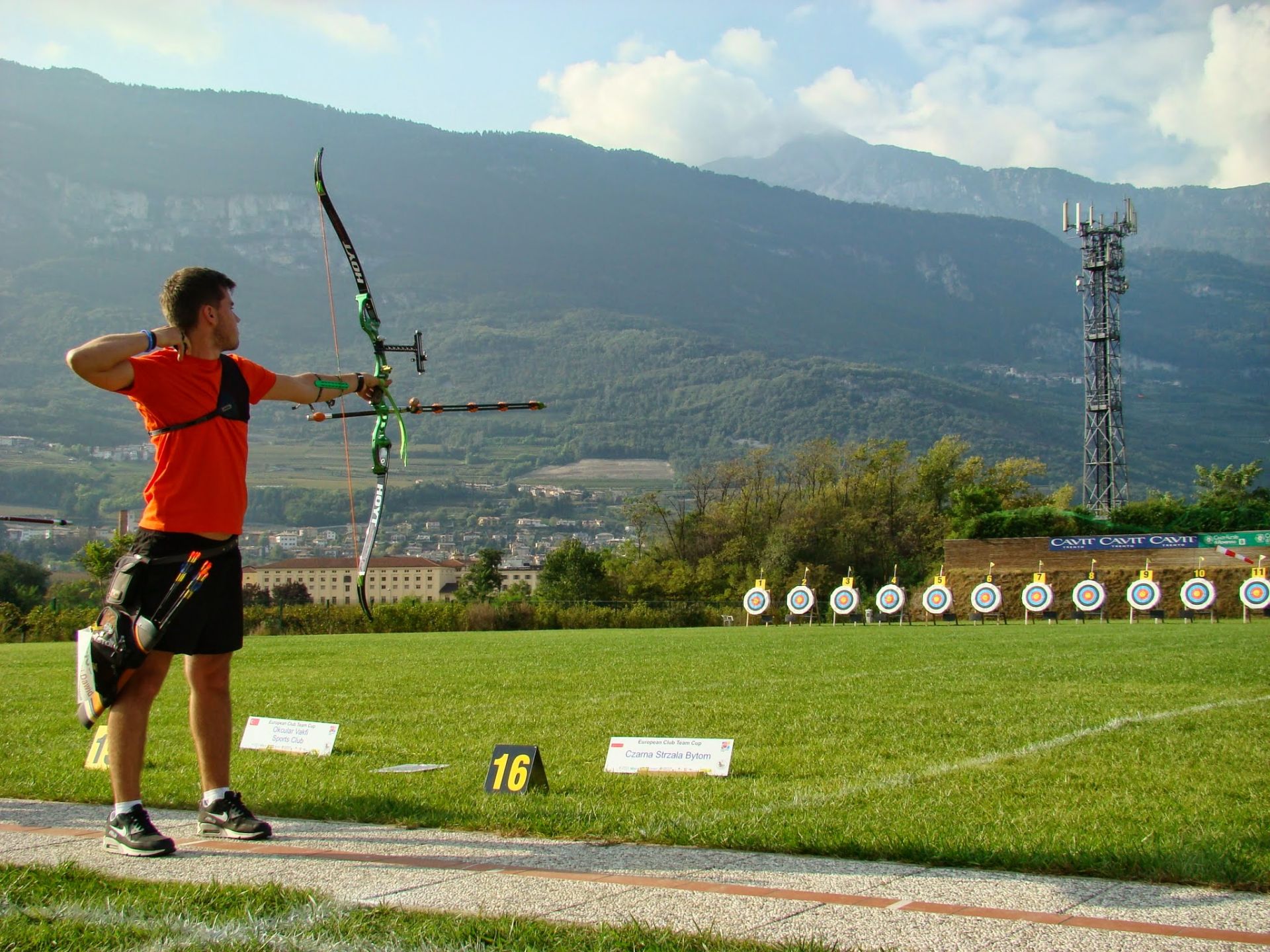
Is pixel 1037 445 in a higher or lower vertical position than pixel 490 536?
higher

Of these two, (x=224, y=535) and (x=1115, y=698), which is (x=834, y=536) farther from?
(x=224, y=535)

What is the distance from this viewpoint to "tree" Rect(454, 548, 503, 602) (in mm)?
70188

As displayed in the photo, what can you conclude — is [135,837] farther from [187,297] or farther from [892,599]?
[892,599]

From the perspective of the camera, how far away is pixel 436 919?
362cm

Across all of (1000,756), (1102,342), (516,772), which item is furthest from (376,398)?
(1102,342)

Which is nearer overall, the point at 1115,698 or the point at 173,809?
the point at 173,809

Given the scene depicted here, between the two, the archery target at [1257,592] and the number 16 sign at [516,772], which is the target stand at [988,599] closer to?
the archery target at [1257,592]

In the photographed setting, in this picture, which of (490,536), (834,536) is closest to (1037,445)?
(490,536)

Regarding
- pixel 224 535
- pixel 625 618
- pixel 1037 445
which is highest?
pixel 1037 445

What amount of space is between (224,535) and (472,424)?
618 feet

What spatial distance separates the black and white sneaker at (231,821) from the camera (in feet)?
16.3

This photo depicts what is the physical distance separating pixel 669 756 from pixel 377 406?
254cm

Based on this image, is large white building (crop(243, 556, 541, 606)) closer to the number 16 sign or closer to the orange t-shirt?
the number 16 sign

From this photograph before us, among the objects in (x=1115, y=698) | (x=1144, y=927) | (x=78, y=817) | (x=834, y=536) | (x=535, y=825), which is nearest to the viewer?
(x=1144, y=927)
